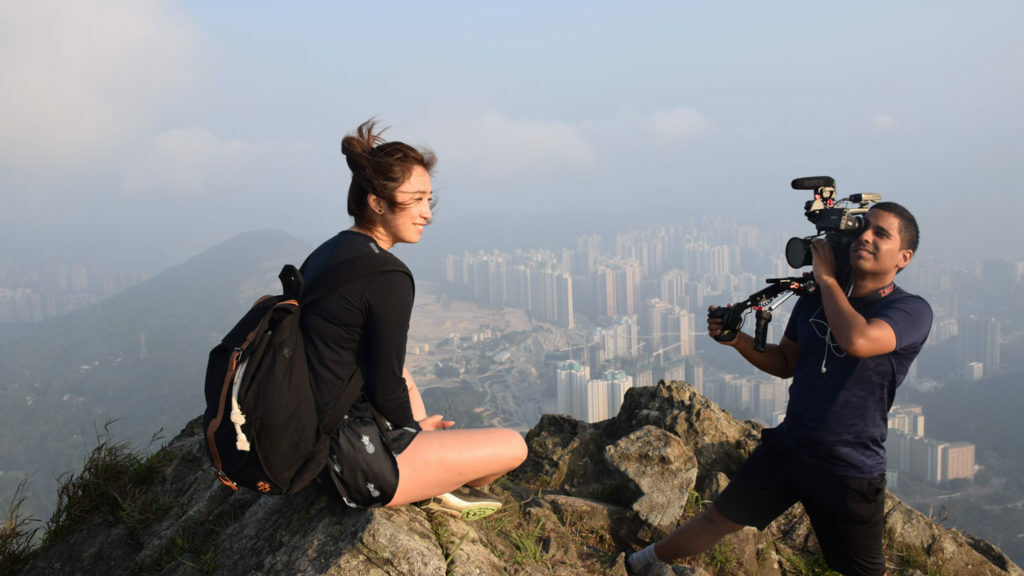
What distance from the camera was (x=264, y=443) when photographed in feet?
6.43

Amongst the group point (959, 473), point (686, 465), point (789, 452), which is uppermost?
point (789, 452)

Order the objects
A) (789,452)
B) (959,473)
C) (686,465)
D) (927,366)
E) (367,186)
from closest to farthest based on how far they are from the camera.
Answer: (367,186), (789,452), (686,465), (959,473), (927,366)

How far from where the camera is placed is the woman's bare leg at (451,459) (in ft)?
7.45

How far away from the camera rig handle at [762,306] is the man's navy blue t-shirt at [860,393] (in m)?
0.23

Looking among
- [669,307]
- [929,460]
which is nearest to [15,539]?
[929,460]

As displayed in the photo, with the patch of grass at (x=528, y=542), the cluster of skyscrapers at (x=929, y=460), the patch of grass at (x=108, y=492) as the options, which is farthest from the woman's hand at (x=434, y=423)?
the cluster of skyscrapers at (x=929, y=460)

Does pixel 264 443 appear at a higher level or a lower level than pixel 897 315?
lower

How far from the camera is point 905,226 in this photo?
251 cm

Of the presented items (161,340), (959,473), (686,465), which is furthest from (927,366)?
(161,340)

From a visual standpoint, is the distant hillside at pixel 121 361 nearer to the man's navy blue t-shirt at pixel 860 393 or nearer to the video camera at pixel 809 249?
the video camera at pixel 809 249

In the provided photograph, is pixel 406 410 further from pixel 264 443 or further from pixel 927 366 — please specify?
pixel 927 366

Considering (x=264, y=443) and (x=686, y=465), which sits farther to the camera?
(x=686, y=465)

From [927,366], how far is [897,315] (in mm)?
52689

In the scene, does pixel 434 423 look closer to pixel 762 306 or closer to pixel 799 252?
pixel 762 306
